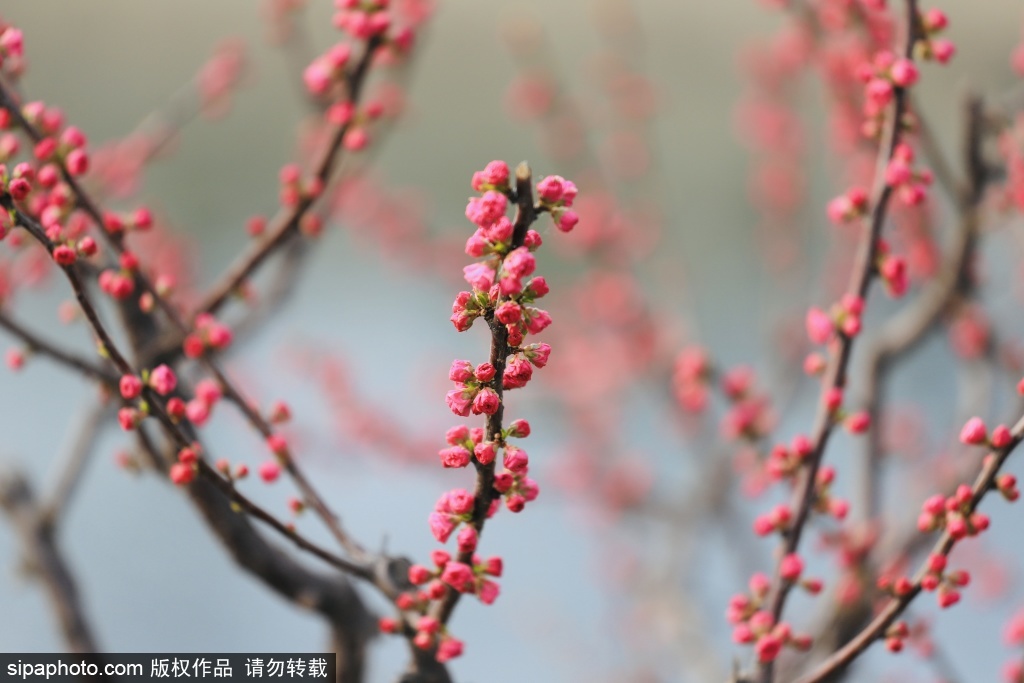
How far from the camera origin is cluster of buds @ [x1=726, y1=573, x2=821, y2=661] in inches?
31.8

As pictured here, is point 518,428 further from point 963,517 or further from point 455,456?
point 963,517

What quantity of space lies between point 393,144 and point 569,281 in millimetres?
1463

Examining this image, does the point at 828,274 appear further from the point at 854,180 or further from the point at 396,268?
the point at 396,268

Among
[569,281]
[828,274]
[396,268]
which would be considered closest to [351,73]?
[828,274]

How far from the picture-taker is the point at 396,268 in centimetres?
348

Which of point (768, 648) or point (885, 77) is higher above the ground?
point (885, 77)

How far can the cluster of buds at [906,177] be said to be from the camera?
0.88 meters

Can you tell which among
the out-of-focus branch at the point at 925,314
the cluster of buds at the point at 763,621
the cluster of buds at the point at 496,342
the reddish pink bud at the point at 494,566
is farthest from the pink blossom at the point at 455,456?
the out-of-focus branch at the point at 925,314

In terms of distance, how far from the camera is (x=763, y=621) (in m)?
0.82

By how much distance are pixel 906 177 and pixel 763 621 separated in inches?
17.1

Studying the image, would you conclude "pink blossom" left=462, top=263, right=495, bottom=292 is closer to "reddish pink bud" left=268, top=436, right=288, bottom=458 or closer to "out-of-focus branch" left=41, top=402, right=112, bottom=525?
"reddish pink bud" left=268, top=436, right=288, bottom=458

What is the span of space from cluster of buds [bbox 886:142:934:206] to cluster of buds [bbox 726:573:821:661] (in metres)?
0.36

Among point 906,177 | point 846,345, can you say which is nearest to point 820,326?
point 846,345

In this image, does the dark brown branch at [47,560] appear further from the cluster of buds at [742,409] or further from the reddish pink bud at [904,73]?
the reddish pink bud at [904,73]
